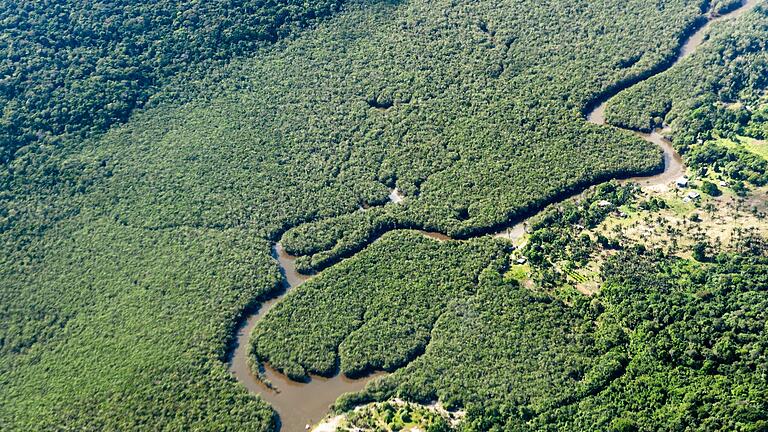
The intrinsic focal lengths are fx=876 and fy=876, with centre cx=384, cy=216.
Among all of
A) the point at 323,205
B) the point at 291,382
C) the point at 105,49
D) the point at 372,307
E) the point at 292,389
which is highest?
the point at 105,49

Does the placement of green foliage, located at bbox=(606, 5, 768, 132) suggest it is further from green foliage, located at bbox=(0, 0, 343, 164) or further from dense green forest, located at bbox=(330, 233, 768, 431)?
green foliage, located at bbox=(0, 0, 343, 164)

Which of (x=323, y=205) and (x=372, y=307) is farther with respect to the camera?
(x=323, y=205)

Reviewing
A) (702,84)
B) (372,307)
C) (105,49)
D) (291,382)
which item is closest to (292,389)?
(291,382)

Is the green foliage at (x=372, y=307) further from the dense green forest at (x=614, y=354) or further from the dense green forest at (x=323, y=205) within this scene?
the dense green forest at (x=614, y=354)

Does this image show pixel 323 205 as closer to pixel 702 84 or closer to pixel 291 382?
pixel 291 382

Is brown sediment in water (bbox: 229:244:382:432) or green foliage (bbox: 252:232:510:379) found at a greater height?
green foliage (bbox: 252:232:510:379)

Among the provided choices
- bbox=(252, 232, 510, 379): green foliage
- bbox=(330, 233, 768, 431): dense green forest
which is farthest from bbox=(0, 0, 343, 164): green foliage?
bbox=(330, 233, 768, 431): dense green forest

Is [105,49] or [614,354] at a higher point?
[105,49]

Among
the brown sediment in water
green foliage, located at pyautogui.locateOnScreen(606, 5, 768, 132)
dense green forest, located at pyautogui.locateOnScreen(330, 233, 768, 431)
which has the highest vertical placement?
green foliage, located at pyautogui.locateOnScreen(606, 5, 768, 132)
